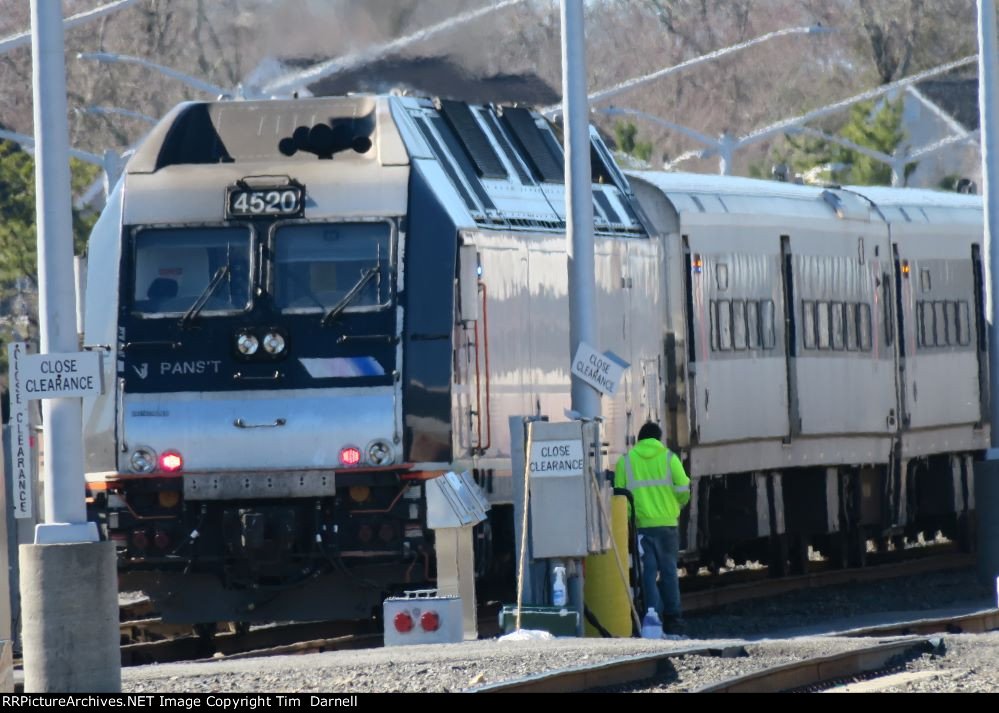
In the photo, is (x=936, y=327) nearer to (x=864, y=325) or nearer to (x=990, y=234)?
(x=864, y=325)

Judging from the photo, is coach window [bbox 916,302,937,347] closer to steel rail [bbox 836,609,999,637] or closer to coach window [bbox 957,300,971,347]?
coach window [bbox 957,300,971,347]

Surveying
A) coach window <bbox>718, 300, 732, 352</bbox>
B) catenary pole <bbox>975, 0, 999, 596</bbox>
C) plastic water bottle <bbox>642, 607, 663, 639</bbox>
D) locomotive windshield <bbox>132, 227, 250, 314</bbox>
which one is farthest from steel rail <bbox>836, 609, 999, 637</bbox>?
locomotive windshield <bbox>132, 227, 250, 314</bbox>

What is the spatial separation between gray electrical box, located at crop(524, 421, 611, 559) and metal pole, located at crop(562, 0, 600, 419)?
953mm

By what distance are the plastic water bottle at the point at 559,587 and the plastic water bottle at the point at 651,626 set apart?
43.8 inches

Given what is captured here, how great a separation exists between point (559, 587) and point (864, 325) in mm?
8674

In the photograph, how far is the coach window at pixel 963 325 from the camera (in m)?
26.8

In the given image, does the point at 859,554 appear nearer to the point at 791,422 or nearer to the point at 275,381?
the point at 791,422

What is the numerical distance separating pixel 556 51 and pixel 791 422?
2174cm

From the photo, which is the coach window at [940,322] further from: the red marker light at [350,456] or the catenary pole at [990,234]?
the red marker light at [350,456]

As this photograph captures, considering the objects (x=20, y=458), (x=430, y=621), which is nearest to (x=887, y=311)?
(x=430, y=621)

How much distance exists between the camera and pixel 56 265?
11.8 m

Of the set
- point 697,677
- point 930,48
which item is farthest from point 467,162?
point 930,48

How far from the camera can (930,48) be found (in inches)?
2630

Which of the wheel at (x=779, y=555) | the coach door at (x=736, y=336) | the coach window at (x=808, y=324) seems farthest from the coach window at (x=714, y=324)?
the wheel at (x=779, y=555)
